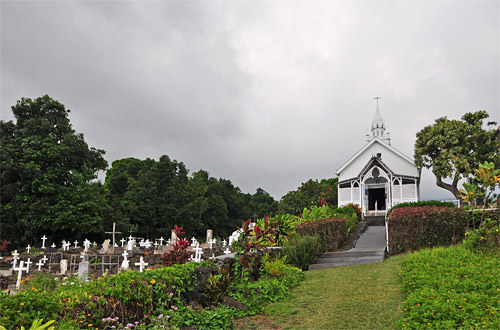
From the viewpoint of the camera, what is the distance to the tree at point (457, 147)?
27.7 m

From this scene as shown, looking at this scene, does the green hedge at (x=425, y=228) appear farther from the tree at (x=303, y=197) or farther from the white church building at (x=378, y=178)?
the tree at (x=303, y=197)

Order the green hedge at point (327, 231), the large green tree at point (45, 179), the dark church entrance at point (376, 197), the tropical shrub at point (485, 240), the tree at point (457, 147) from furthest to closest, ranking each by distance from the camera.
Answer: the dark church entrance at point (376, 197) < the tree at point (457, 147) < the large green tree at point (45, 179) < the green hedge at point (327, 231) < the tropical shrub at point (485, 240)

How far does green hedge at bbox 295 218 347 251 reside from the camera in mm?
13547

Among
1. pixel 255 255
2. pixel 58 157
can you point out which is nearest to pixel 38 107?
pixel 58 157

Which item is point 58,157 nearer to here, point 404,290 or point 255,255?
point 255,255

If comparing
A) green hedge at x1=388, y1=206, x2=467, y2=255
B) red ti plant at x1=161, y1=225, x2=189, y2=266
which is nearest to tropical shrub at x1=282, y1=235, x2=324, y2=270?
green hedge at x1=388, y1=206, x2=467, y2=255

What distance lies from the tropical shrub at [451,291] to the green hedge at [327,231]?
415 centimetres

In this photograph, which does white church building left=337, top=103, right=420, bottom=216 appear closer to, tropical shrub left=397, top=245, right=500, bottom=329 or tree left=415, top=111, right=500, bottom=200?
tree left=415, top=111, right=500, bottom=200

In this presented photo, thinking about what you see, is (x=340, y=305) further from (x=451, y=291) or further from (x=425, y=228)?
(x=425, y=228)

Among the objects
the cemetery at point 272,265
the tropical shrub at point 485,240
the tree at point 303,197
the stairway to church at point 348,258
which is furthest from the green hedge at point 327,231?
the tree at point 303,197

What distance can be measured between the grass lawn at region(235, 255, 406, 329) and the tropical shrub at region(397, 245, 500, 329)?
0.38 meters

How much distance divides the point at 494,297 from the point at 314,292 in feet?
11.7

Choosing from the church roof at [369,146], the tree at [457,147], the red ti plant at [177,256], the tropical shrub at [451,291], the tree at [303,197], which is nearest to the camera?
the tropical shrub at [451,291]

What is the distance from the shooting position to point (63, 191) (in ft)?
79.0
